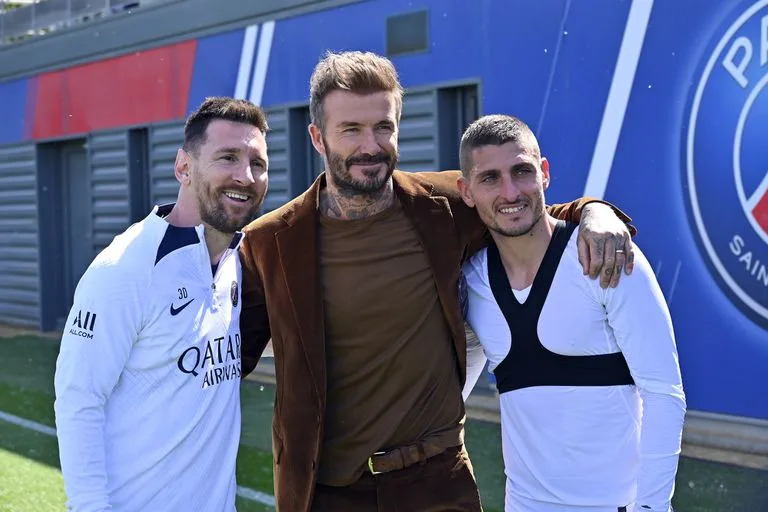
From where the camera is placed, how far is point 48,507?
5305 mm

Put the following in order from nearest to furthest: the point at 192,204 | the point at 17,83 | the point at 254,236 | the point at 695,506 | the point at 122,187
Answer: the point at 192,204 < the point at 254,236 < the point at 695,506 < the point at 122,187 < the point at 17,83

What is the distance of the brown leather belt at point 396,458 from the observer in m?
2.81

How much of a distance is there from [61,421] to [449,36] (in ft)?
20.4

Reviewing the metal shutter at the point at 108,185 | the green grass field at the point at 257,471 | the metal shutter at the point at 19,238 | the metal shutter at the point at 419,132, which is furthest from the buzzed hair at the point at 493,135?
the metal shutter at the point at 19,238

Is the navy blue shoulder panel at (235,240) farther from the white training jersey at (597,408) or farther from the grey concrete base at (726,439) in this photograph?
the grey concrete base at (726,439)

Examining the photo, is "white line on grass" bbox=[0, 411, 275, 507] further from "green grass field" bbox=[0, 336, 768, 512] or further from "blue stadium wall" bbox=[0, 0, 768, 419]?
"blue stadium wall" bbox=[0, 0, 768, 419]

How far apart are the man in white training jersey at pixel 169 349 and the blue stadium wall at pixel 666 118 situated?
4389 millimetres

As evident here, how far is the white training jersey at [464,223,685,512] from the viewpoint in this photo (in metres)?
2.51

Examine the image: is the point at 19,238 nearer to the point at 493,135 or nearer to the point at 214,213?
the point at 214,213

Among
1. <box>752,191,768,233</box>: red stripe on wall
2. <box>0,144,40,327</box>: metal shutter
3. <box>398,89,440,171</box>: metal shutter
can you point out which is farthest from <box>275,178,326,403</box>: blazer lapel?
<box>0,144,40,327</box>: metal shutter

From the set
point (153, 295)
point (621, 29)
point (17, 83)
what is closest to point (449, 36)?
point (621, 29)

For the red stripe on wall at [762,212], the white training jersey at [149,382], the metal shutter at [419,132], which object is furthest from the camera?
the metal shutter at [419,132]

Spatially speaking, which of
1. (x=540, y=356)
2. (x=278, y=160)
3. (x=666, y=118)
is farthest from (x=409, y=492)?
(x=278, y=160)

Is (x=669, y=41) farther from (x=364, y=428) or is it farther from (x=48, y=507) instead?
(x=48, y=507)
